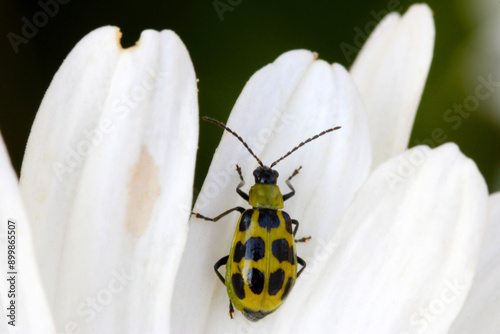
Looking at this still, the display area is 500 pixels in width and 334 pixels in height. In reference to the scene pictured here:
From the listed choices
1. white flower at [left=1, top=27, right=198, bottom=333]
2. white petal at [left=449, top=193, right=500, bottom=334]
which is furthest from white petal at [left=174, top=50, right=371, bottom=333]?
white petal at [left=449, top=193, right=500, bottom=334]

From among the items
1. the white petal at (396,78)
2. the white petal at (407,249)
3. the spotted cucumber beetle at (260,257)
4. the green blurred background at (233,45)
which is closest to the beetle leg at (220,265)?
the spotted cucumber beetle at (260,257)

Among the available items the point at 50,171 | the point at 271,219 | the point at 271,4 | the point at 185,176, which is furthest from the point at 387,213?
the point at 271,4

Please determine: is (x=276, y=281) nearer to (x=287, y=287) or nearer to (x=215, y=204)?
(x=287, y=287)

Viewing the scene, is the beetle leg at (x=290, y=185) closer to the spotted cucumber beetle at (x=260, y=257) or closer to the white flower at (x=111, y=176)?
the spotted cucumber beetle at (x=260, y=257)

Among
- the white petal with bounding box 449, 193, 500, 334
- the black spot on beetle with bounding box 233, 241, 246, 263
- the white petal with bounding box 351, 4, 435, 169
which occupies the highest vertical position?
the white petal with bounding box 351, 4, 435, 169

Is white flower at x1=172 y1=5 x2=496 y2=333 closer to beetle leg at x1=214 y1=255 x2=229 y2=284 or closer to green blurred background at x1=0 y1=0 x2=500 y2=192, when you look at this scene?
beetle leg at x1=214 y1=255 x2=229 y2=284

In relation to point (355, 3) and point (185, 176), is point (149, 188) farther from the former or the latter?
point (355, 3)
